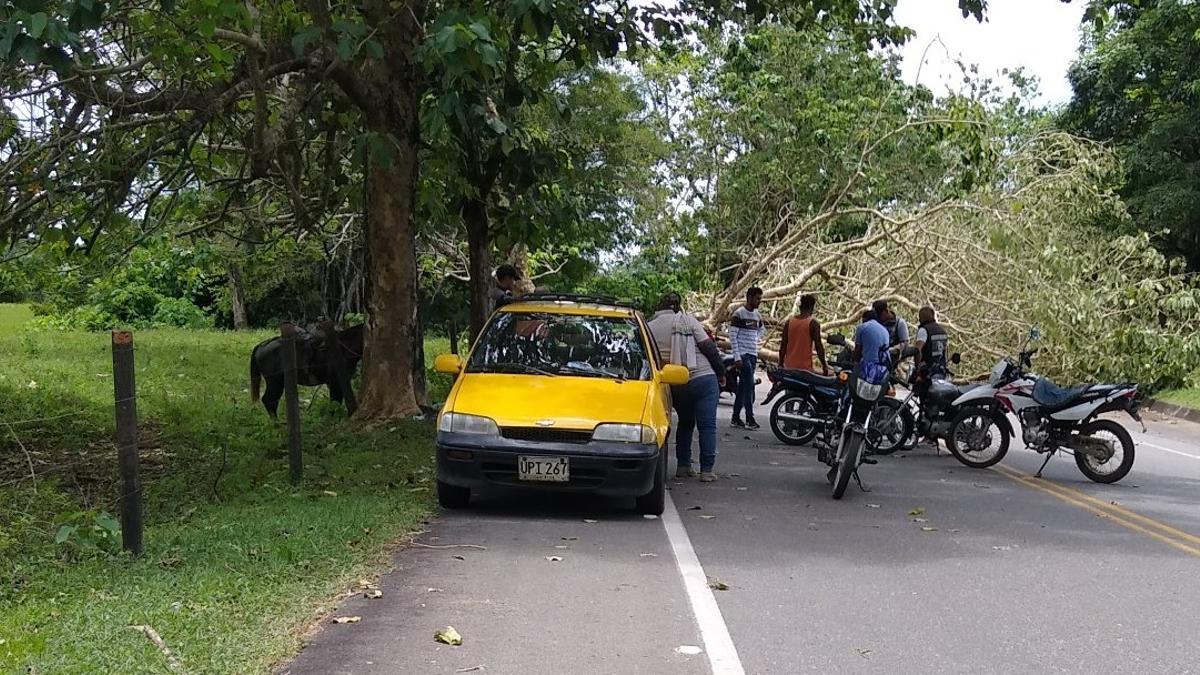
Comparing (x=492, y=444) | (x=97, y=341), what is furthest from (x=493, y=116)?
(x=97, y=341)

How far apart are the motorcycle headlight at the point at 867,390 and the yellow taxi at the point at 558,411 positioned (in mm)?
1823

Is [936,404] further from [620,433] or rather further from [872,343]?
[620,433]

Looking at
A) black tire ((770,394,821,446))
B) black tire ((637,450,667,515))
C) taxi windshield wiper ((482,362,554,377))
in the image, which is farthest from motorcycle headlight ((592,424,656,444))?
black tire ((770,394,821,446))

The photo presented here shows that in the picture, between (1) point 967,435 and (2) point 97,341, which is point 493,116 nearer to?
(1) point 967,435

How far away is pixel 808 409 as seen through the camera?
46.1ft

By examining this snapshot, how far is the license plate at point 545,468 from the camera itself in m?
8.52

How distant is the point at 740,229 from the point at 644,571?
2581 cm

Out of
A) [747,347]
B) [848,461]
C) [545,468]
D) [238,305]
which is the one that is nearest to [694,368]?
[848,461]

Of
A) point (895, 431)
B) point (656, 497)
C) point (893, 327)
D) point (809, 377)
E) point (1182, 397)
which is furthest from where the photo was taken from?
point (1182, 397)

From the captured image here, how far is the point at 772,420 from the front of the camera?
14242 mm

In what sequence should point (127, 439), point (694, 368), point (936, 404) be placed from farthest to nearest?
point (936, 404)
point (694, 368)
point (127, 439)

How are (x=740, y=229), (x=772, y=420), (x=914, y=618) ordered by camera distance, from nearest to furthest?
(x=914, y=618) → (x=772, y=420) → (x=740, y=229)

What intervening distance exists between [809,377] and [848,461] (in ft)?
11.9

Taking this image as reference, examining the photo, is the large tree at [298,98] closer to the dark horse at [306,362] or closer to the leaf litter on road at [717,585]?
the dark horse at [306,362]
